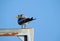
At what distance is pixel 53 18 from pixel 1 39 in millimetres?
650

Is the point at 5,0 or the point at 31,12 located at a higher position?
the point at 5,0

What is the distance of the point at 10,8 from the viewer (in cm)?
139

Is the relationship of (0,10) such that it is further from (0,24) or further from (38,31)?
(38,31)

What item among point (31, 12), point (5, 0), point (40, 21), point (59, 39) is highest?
point (5, 0)

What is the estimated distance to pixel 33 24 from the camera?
1.39 m

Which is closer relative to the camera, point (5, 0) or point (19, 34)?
point (19, 34)

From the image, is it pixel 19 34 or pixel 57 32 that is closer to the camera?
pixel 19 34

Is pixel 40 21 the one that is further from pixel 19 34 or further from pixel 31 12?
pixel 19 34

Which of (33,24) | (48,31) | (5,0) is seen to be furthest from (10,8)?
(48,31)

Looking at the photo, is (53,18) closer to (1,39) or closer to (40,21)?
(40,21)

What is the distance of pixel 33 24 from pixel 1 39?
0.40 m

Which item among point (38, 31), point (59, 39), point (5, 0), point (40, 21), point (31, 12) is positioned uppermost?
point (5, 0)

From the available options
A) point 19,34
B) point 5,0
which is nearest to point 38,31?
point 5,0

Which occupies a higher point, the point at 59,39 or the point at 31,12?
the point at 31,12
